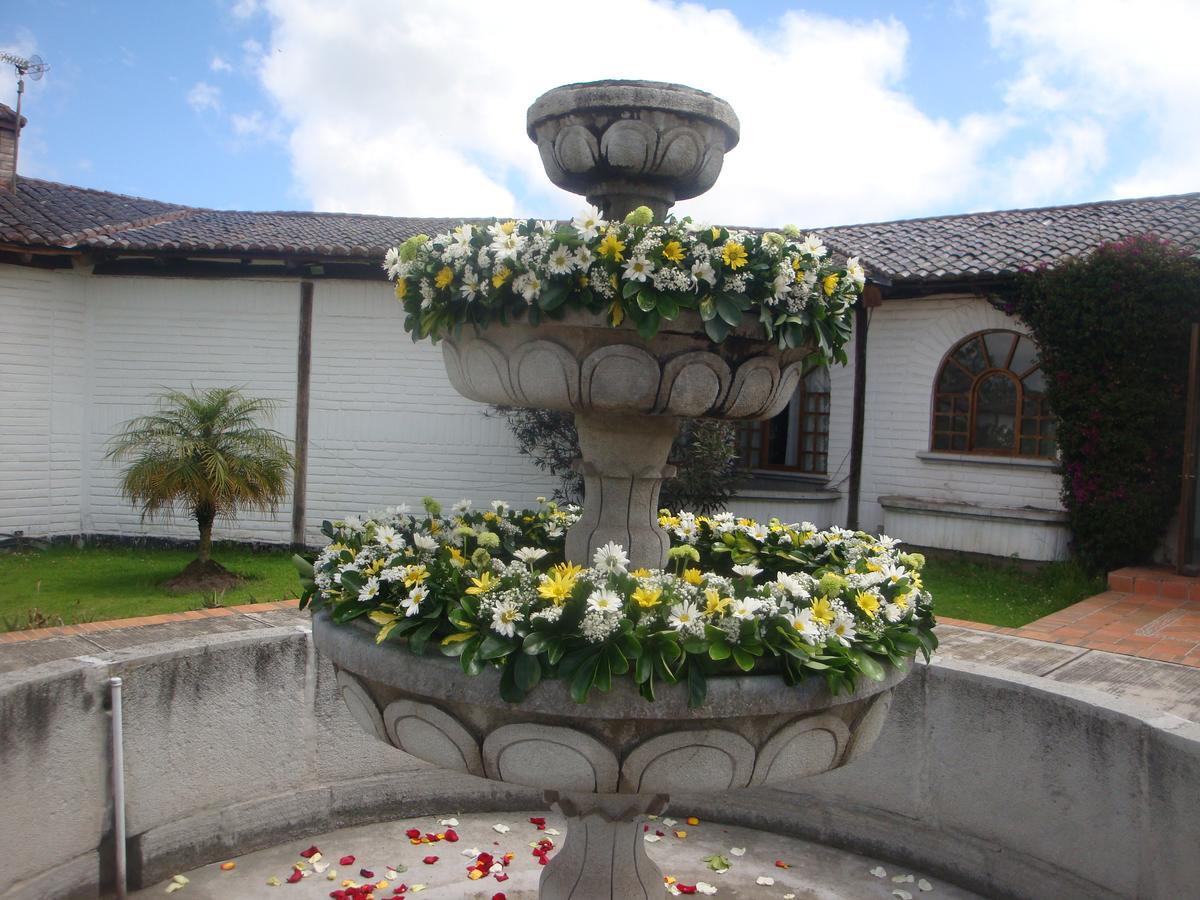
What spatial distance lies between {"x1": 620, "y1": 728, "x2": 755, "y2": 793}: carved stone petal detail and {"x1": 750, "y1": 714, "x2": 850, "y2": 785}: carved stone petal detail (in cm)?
5

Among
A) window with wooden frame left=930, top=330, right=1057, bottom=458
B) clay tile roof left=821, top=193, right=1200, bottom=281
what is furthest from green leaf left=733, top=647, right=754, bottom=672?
window with wooden frame left=930, top=330, right=1057, bottom=458

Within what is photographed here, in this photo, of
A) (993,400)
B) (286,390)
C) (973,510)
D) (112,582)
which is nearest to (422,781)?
(112,582)

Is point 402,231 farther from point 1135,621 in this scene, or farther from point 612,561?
point 612,561

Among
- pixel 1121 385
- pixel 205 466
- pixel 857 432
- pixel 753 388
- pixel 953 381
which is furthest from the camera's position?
pixel 857 432

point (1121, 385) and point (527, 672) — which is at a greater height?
point (1121, 385)

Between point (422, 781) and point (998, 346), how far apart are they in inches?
338

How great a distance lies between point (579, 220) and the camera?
2373 mm

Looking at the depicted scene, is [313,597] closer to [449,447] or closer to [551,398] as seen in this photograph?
[551,398]

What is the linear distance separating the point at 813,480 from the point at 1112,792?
361 inches

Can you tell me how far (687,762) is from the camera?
228cm

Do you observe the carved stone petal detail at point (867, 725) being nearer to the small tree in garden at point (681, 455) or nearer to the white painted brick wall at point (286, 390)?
the small tree in garden at point (681, 455)

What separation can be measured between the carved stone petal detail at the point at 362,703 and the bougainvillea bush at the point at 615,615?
0.18 m

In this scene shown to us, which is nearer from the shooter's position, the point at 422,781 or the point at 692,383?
the point at 692,383

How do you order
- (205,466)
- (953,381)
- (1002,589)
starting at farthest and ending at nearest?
(953,381), (1002,589), (205,466)
